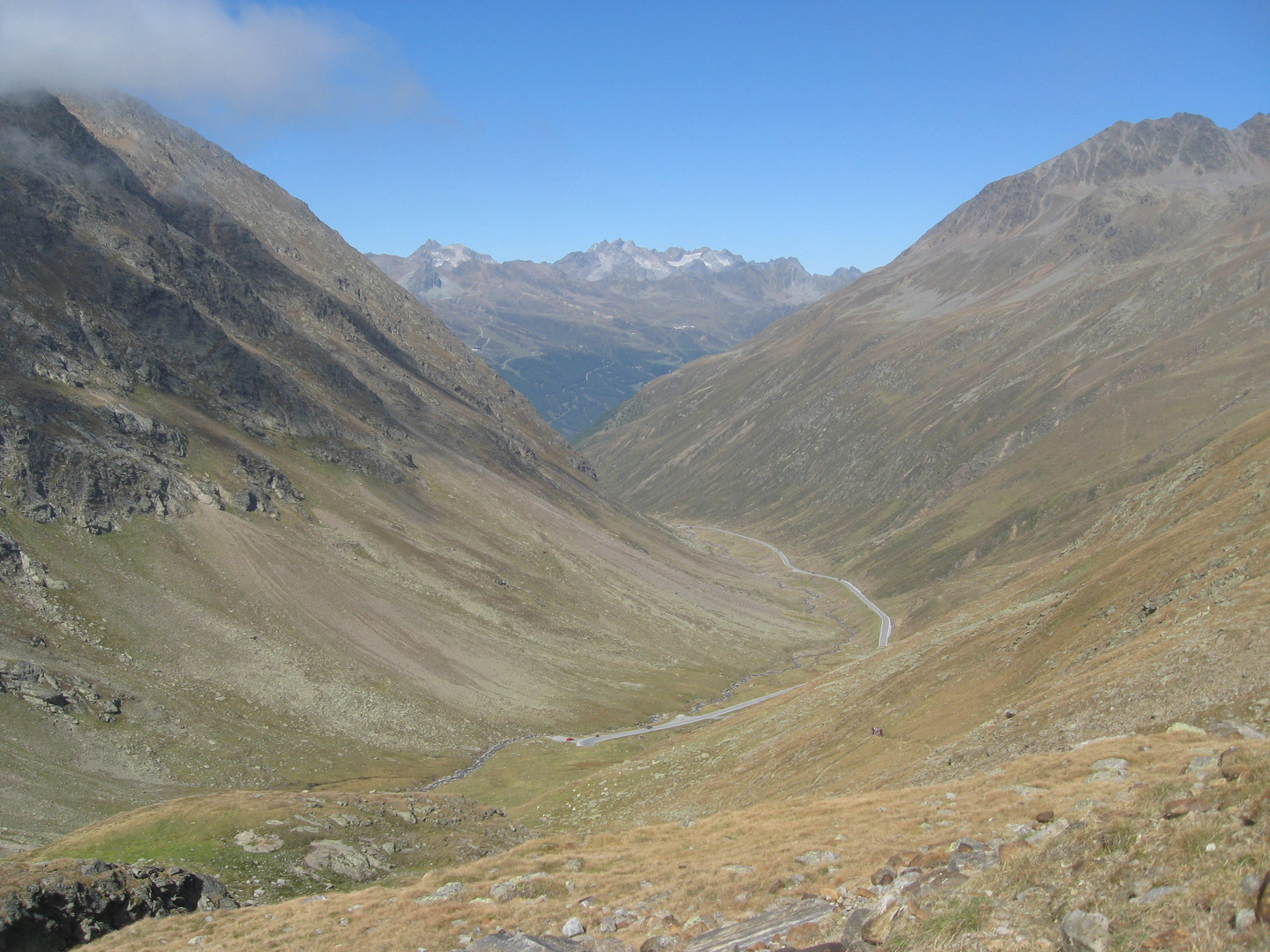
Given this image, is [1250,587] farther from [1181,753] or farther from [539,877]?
[539,877]

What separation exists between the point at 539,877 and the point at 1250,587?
1668 inches

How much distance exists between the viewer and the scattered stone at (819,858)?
27859 mm

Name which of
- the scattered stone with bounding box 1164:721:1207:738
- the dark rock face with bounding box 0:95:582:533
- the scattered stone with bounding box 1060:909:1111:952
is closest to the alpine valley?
the scattered stone with bounding box 1060:909:1111:952

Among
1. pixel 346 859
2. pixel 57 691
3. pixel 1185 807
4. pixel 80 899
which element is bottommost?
pixel 346 859

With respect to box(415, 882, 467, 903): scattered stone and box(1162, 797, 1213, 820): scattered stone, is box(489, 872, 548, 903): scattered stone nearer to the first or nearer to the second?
box(415, 882, 467, 903): scattered stone

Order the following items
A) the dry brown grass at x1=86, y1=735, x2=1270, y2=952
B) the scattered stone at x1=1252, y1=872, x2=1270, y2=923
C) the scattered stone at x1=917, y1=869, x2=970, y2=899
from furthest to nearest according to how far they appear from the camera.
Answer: the dry brown grass at x1=86, y1=735, x2=1270, y2=952 < the scattered stone at x1=917, y1=869, x2=970, y2=899 < the scattered stone at x1=1252, y1=872, x2=1270, y2=923

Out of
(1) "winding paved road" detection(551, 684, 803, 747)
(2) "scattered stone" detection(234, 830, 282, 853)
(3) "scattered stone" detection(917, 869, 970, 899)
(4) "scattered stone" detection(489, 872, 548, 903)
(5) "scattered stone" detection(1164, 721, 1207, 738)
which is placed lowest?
(1) "winding paved road" detection(551, 684, 803, 747)

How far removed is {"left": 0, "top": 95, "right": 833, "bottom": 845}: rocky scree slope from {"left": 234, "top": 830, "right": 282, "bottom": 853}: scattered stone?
18413 millimetres

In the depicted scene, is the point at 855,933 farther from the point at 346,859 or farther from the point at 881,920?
the point at 346,859

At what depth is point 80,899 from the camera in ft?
112

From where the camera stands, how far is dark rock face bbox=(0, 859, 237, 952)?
31891 mm

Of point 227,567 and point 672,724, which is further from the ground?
point 227,567

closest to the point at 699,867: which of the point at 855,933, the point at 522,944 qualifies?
the point at 522,944

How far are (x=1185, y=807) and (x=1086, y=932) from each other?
4590 mm
